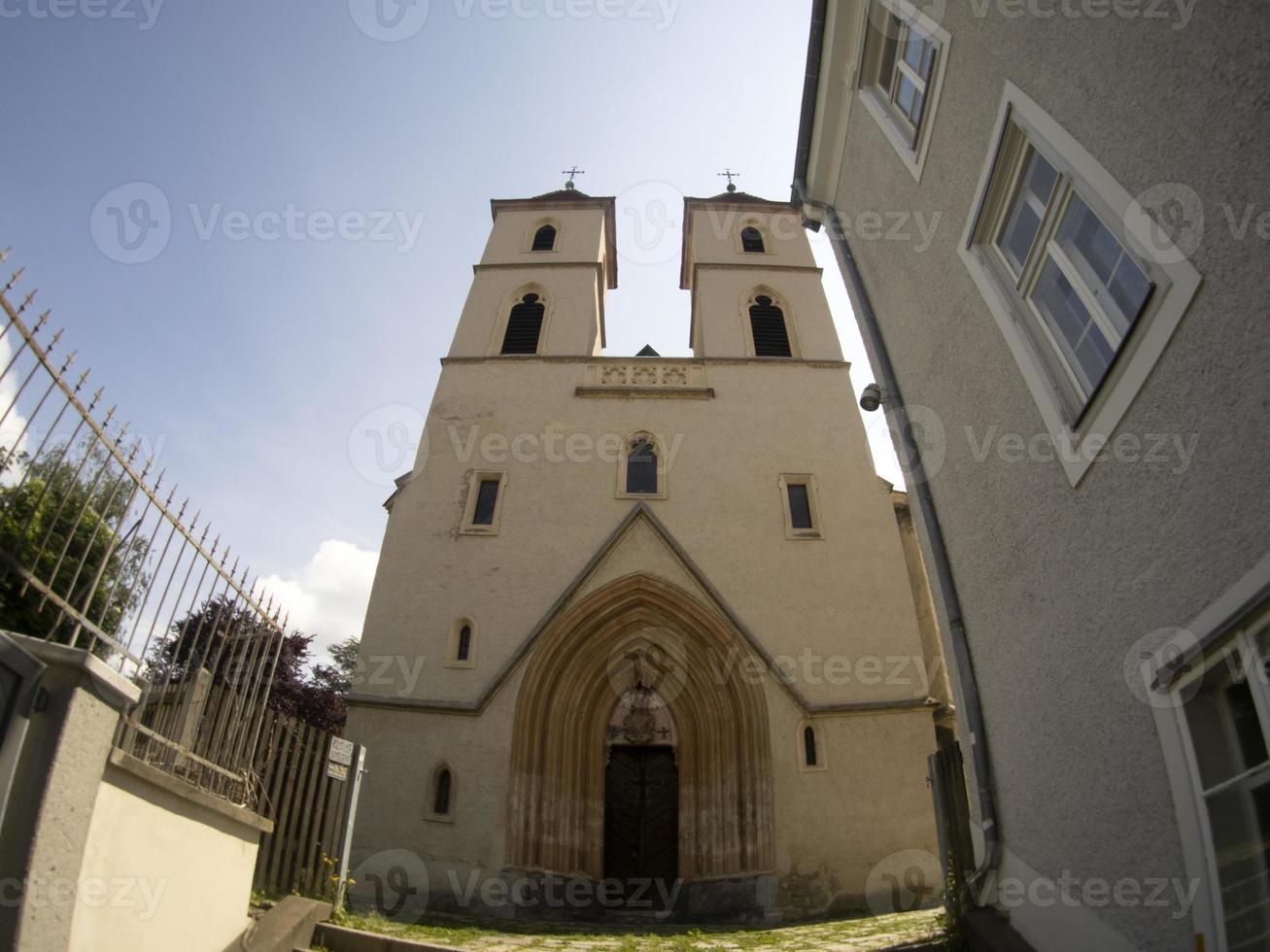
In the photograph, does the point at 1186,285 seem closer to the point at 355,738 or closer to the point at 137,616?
the point at 137,616

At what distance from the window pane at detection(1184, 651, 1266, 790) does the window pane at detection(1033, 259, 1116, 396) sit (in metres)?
1.53

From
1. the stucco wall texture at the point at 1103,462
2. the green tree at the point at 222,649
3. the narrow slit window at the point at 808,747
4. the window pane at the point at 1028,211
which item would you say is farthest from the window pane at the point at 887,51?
the narrow slit window at the point at 808,747

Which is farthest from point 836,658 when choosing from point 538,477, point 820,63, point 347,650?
point 347,650

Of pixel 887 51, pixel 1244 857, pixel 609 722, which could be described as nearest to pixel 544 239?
pixel 609 722

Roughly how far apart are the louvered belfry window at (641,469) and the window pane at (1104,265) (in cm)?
1005

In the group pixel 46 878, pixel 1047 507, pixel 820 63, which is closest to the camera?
pixel 46 878

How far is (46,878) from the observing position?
3021 millimetres

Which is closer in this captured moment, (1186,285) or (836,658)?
(1186,285)

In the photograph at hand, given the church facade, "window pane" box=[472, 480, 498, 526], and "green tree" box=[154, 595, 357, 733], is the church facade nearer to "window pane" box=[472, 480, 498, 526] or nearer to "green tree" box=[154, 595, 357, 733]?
"window pane" box=[472, 480, 498, 526]

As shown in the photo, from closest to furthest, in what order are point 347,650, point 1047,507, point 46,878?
point 46,878, point 1047,507, point 347,650

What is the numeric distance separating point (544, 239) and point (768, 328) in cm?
697

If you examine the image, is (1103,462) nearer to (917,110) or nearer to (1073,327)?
(1073,327)

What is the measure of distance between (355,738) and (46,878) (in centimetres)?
905

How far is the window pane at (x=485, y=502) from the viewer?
45.5 ft
